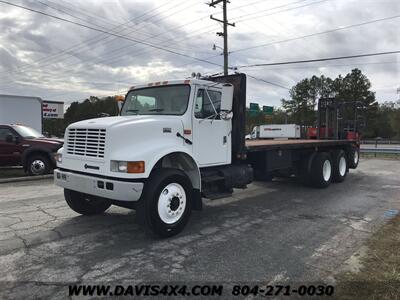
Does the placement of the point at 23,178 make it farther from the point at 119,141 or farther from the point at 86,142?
the point at 119,141

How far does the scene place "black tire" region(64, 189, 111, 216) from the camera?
21.5 ft

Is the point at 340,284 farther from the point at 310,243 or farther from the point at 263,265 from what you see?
Result: the point at 310,243

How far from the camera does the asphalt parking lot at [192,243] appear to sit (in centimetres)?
416

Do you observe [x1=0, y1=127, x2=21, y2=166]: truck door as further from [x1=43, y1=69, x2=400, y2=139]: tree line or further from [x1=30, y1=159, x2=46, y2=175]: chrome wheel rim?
[x1=43, y1=69, x2=400, y2=139]: tree line

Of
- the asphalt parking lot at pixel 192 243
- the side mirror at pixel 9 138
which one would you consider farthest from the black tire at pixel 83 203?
the side mirror at pixel 9 138

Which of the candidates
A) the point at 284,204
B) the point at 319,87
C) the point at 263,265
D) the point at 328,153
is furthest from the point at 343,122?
the point at 319,87

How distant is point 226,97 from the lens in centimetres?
673

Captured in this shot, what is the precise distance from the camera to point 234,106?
724cm

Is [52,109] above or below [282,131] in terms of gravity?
above

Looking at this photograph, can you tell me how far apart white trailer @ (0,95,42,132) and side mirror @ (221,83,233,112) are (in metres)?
15.6

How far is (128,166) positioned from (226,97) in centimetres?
255

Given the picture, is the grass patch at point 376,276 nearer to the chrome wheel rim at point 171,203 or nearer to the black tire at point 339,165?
the chrome wheel rim at point 171,203

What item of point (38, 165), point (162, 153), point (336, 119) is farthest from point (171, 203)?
point (336, 119)

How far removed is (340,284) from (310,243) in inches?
56.3
